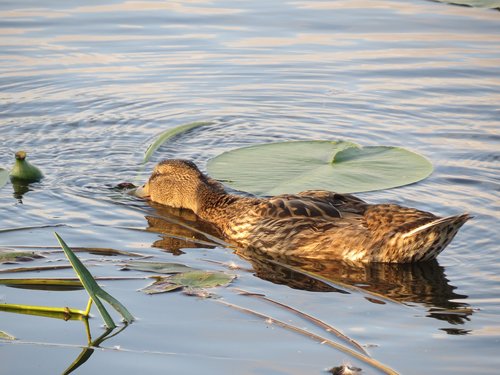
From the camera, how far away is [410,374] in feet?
23.9

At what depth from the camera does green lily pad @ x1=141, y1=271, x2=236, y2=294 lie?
8.83m

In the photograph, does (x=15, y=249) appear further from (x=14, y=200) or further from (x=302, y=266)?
(x=302, y=266)

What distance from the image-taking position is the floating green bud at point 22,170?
12227mm

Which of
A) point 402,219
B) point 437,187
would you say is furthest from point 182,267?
point 437,187

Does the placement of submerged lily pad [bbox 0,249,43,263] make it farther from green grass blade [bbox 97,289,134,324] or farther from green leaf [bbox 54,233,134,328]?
green leaf [bbox 54,233,134,328]

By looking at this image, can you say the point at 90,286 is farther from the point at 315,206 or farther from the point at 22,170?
the point at 22,170

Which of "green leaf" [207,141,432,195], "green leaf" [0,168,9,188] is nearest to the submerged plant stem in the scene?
"green leaf" [207,141,432,195]

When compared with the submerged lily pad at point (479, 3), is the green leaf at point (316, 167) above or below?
below

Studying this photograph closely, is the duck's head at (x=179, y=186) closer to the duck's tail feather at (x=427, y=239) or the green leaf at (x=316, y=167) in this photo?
the green leaf at (x=316, y=167)

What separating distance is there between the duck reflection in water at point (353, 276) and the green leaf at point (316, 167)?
0.97 m

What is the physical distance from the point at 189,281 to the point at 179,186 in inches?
136

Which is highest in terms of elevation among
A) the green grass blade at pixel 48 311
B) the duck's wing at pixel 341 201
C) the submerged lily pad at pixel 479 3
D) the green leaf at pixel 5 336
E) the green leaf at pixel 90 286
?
the submerged lily pad at pixel 479 3

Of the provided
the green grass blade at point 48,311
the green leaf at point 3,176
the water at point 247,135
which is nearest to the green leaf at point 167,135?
the water at point 247,135

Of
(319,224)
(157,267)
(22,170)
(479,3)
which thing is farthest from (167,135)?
(479,3)
